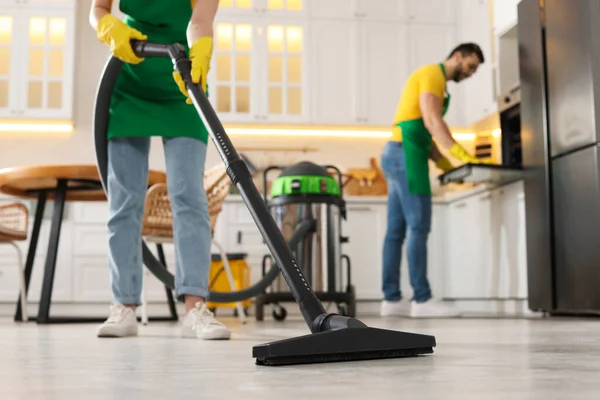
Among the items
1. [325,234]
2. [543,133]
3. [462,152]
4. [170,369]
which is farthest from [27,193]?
[170,369]

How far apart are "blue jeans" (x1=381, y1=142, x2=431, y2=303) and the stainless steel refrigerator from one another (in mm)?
519

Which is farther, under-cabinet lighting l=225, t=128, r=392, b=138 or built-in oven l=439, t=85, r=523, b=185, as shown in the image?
under-cabinet lighting l=225, t=128, r=392, b=138

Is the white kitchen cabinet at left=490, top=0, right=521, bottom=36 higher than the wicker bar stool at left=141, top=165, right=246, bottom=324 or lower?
higher

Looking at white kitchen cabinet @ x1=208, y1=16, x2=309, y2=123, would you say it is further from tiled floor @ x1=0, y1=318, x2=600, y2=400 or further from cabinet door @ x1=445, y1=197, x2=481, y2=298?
tiled floor @ x1=0, y1=318, x2=600, y2=400

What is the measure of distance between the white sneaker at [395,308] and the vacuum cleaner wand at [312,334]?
9.21 feet

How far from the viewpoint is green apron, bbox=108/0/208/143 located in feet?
6.57

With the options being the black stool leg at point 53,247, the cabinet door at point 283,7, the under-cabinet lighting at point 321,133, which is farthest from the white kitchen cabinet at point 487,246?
the black stool leg at point 53,247

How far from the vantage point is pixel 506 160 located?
4.32 meters

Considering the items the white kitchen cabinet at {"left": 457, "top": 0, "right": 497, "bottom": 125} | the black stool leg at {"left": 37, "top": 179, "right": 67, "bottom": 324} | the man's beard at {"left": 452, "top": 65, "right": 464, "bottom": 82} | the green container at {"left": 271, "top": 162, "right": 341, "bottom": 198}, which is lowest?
the black stool leg at {"left": 37, "top": 179, "right": 67, "bottom": 324}

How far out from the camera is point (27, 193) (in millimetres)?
3561

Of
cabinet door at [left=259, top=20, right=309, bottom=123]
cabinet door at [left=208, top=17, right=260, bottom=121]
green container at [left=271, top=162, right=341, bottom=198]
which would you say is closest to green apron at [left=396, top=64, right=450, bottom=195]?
green container at [left=271, top=162, right=341, bottom=198]

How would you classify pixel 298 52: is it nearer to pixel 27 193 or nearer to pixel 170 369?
pixel 27 193

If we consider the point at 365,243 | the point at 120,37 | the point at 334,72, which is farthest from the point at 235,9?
the point at 120,37

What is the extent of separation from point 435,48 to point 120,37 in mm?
4144
